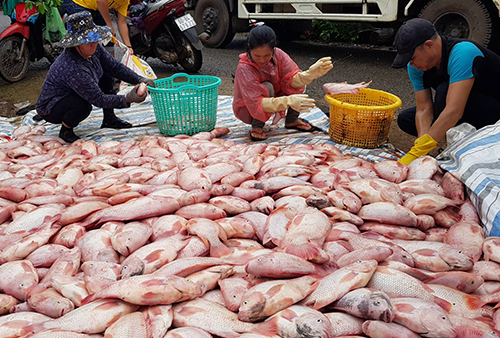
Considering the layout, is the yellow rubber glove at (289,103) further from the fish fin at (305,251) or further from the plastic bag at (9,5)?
the plastic bag at (9,5)

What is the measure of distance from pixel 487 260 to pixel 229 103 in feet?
12.9

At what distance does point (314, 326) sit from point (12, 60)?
652 cm

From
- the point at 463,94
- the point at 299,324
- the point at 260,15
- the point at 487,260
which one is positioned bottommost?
the point at 487,260

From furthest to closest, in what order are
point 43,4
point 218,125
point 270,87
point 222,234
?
point 43,4 → point 218,125 → point 270,87 → point 222,234

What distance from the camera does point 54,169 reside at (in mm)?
3127

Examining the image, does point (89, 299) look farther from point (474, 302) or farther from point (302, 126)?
point (302, 126)

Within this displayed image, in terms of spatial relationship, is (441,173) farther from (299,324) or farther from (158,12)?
(158,12)

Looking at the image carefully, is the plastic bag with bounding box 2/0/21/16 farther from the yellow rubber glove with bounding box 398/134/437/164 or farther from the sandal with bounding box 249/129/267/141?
the yellow rubber glove with bounding box 398/134/437/164

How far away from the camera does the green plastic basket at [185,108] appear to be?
4.06m

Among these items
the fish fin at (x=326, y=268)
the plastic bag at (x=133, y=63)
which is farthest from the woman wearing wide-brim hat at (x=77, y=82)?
the fish fin at (x=326, y=268)

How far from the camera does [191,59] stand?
6.90 meters

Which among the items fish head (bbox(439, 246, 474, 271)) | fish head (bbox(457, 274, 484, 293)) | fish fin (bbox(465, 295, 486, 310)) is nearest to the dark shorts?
fish head (bbox(439, 246, 474, 271))

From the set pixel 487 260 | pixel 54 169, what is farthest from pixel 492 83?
pixel 54 169

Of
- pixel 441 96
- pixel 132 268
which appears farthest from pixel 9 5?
pixel 441 96
